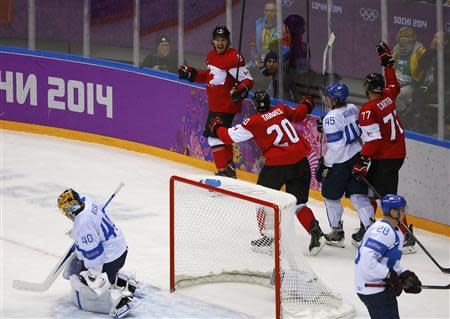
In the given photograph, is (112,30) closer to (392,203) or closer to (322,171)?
(322,171)

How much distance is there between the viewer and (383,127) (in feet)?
31.8

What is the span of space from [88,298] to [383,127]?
9.12 feet

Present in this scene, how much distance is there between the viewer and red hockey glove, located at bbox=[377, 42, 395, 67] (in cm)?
992

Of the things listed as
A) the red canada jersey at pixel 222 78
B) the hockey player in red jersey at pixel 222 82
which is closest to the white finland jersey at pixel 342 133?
the hockey player in red jersey at pixel 222 82

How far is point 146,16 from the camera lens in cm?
1309

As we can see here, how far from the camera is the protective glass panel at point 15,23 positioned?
46.1ft

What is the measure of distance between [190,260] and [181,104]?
3859mm

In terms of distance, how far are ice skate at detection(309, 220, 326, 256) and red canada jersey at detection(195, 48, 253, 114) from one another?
201cm

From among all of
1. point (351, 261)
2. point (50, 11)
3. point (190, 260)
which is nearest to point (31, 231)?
point (190, 260)

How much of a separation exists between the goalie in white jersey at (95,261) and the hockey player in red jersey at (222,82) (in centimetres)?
302

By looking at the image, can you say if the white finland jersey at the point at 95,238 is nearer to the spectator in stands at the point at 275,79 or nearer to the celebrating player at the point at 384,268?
the celebrating player at the point at 384,268

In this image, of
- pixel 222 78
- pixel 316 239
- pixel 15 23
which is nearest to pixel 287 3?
pixel 222 78

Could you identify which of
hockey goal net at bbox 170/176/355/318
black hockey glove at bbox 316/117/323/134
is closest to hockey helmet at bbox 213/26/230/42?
black hockey glove at bbox 316/117/323/134

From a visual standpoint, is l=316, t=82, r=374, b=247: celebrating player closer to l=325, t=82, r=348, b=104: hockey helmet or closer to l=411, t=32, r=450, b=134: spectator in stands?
l=325, t=82, r=348, b=104: hockey helmet
